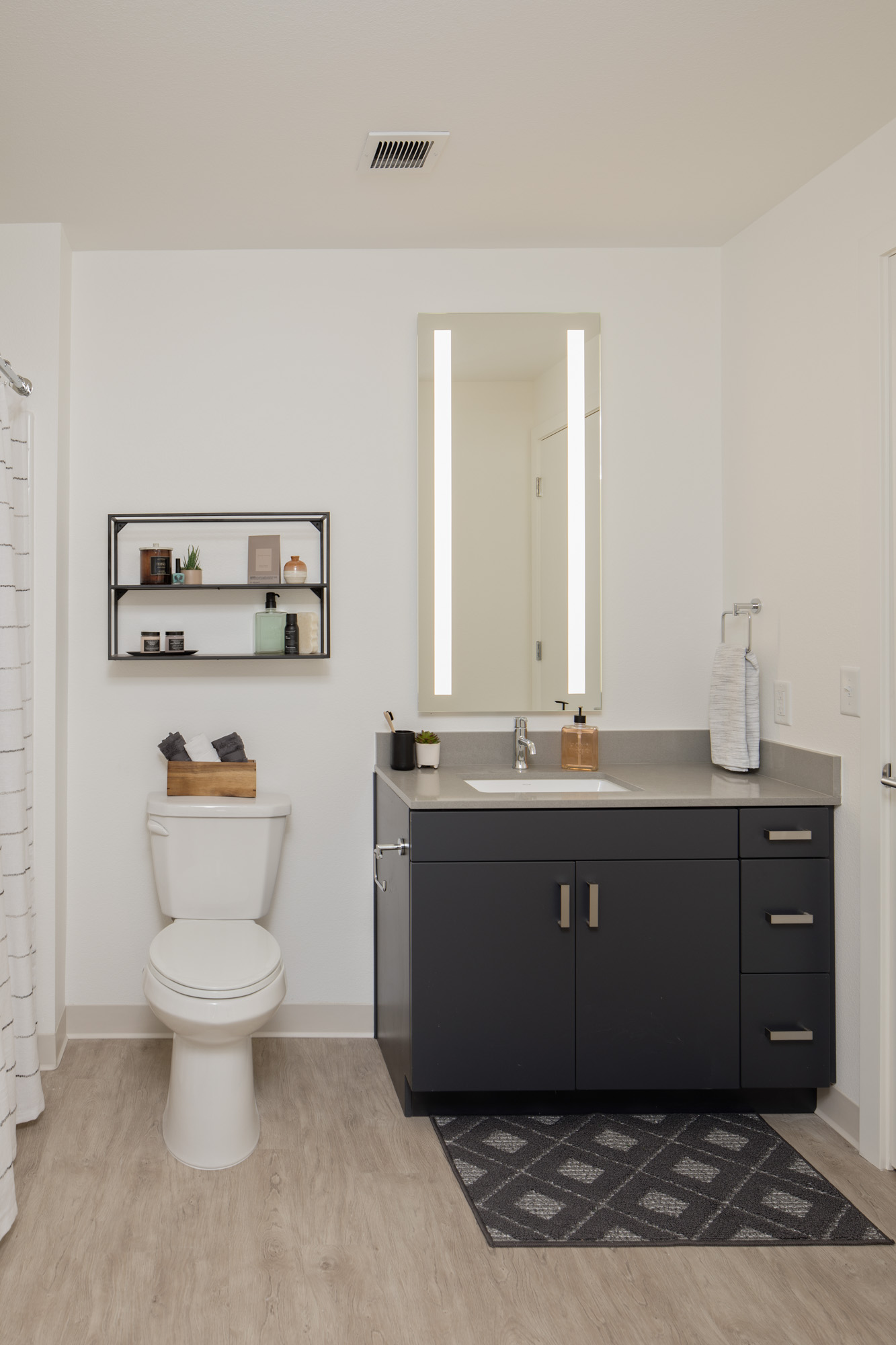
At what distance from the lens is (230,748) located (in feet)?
8.87

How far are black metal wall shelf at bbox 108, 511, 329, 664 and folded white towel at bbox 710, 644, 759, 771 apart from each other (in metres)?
1.17

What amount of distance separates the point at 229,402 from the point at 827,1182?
2.61 metres

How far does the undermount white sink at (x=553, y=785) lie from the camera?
2568mm

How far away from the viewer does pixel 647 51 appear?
6.14 feet

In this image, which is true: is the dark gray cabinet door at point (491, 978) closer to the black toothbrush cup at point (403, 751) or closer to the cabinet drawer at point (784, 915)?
the cabinet drawer at point (784, 915)

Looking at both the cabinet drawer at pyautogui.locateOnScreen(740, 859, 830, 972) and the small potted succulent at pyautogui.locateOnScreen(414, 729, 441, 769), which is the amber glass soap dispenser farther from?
the cabinet drawer at pyautogui.locateOnScreen(740, 859, 830, 972)

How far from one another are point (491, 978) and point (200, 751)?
1.10 metres

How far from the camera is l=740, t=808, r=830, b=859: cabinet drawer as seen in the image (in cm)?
225

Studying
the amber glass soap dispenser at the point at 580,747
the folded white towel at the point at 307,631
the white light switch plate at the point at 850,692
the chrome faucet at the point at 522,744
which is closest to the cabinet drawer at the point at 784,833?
the white light switch plate at the point at 850,692

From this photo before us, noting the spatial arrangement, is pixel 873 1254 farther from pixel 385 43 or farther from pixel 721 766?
pixel 385 43

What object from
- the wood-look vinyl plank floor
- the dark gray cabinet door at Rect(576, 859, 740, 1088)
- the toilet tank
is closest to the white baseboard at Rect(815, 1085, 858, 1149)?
the wood-look vinyl plank floor

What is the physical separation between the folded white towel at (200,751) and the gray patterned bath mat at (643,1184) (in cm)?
119

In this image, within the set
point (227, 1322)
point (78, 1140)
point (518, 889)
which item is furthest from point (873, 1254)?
point (78, 1140)

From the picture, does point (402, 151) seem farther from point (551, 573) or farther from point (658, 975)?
point (658, 975)
